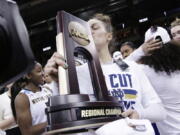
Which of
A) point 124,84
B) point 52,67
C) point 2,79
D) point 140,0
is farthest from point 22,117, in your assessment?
point 140,0

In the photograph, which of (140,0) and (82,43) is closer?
(82,43)

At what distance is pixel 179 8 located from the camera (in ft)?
23.1

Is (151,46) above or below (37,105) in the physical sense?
above

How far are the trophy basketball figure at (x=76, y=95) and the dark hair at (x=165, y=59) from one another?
708mm

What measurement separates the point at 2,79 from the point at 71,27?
1.22ft

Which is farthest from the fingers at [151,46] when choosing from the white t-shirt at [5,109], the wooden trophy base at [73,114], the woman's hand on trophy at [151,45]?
the white t-shirt at [5,109]

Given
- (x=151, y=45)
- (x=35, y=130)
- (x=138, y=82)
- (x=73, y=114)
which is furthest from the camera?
(x=35, y=130)

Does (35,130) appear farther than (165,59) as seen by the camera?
Yes

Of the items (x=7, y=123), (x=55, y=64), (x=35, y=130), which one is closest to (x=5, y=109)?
(x=7, y=123)

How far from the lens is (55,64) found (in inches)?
32.9

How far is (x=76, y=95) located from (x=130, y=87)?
1.72 ft

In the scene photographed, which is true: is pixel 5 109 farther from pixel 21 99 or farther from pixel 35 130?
pixel 35 130

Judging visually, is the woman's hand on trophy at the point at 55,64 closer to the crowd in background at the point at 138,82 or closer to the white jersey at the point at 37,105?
the crowd in background at the point at 138,82

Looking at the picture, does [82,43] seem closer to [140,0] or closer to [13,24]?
[13,24]
